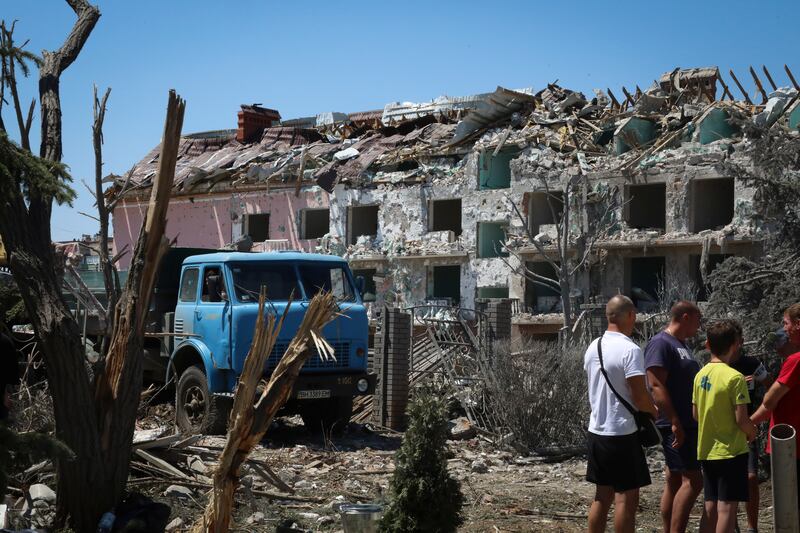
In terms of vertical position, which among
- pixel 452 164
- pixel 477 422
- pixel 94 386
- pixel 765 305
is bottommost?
pixel 477 422

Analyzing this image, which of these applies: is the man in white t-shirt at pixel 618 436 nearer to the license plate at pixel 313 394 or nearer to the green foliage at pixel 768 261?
the green foliage at pixel 768 261

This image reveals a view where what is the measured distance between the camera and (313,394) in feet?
43.0

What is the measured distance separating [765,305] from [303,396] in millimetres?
5893

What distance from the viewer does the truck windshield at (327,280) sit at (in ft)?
44.5

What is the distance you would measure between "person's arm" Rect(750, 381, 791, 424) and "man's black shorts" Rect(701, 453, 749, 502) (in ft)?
0.83

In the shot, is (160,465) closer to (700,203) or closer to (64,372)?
(64,372)

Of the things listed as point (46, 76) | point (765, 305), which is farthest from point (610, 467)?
point (765, 305)

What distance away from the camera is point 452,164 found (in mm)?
37250

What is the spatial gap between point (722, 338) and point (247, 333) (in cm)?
789

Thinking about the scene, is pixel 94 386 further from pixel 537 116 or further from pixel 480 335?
pixel 537 116

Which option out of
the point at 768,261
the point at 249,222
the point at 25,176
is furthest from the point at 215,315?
the point at 249,222

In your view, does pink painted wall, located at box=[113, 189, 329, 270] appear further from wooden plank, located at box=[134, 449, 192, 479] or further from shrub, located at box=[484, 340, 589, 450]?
wooden plank, located at box=[134, 449, 192, 479]

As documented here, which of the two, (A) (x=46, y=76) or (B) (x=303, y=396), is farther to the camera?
(B) (x=303, y=396)

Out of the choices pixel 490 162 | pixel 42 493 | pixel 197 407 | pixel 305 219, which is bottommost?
pixel 42 493
